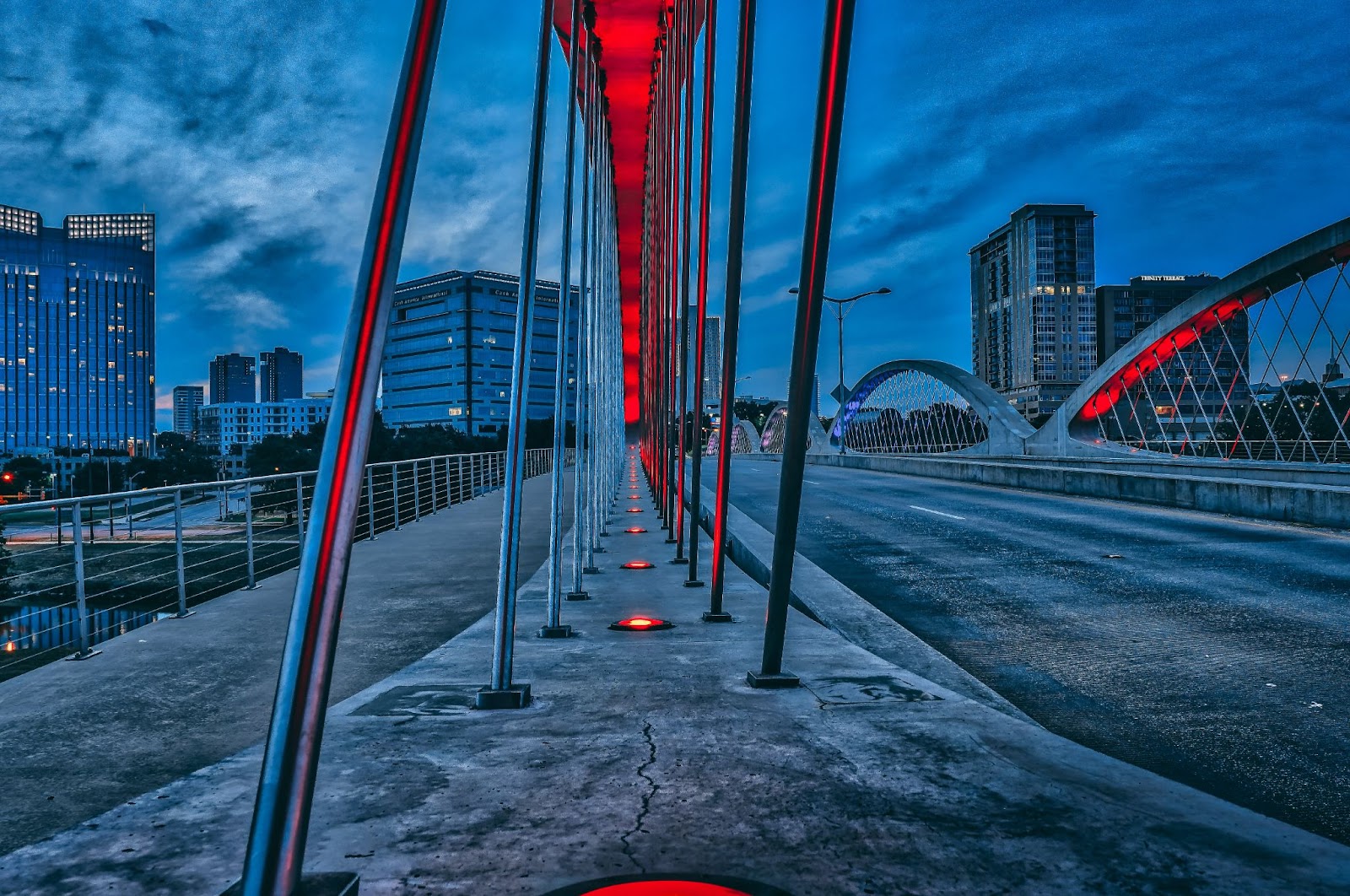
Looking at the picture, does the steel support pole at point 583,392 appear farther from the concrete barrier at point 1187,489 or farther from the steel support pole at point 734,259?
the concrete barrier at point 1187,489

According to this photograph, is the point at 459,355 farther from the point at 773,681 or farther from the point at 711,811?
the point at 711,811

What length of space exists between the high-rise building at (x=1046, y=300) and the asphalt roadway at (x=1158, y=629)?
157m

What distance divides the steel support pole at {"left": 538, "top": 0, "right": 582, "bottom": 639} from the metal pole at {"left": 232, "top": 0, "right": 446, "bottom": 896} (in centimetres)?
339

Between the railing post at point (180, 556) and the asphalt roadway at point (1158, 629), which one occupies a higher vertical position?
the railing post at point (180, 556)

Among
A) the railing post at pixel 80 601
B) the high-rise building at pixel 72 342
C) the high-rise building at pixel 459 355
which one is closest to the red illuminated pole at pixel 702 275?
the railing post at pixel 80 601

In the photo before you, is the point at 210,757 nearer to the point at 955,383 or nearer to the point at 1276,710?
the point at 1276,710

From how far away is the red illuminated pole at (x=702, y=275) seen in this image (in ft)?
25.2

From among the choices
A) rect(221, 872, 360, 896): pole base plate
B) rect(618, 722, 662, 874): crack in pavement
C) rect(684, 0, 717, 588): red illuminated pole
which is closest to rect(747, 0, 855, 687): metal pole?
rect(618, 722, 662, 874): crack in pavement

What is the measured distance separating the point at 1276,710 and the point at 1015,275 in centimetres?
18185

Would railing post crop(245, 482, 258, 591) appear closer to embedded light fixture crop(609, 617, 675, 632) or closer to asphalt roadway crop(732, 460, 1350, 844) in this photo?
embedded light fixture crop(609, 617, 675, 632)

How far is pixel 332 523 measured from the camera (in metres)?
1.88

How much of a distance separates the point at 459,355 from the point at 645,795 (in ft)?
461

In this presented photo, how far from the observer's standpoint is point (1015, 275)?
169 m

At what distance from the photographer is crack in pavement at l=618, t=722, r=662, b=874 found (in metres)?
2.14
